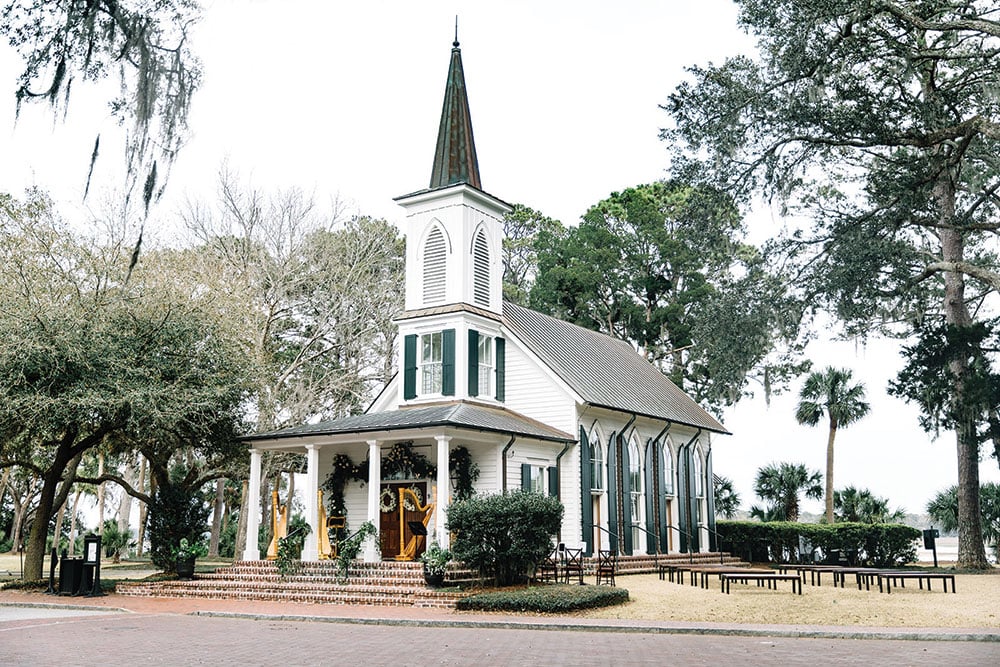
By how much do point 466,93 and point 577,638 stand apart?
58.1 feet

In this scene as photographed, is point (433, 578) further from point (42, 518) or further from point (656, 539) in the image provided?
point (656, 539)

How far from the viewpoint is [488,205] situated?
2533 centimetres

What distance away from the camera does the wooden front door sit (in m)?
22.8

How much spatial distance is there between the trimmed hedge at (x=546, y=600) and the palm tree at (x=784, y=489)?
18915 millimetres

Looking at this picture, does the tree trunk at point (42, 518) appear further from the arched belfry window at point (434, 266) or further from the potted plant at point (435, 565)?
the arched belfry window at point (434, 266)

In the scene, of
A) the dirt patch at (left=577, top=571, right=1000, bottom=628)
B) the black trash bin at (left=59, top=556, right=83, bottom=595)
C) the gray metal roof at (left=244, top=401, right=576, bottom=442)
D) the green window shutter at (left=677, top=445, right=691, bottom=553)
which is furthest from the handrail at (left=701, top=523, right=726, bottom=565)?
the black trash bin at (left=59, top=556, right=83, bottom=595)

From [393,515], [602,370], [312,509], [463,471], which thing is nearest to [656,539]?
[602,370]

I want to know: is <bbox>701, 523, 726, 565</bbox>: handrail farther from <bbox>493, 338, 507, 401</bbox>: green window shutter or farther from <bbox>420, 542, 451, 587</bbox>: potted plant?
<bbox>420, 542, 451, 587</bbox>: potted plant

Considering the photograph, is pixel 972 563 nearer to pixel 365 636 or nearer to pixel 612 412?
pixel 612 412

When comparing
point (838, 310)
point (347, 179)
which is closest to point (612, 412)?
point (838, 310)

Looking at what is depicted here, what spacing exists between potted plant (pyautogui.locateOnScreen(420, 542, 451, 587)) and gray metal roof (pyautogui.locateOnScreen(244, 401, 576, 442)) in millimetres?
2717

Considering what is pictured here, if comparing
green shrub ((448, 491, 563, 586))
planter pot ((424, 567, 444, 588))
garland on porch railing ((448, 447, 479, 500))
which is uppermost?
garland on porch railing ((448, 447, 479, 500))

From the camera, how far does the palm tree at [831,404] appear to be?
36.1 metres

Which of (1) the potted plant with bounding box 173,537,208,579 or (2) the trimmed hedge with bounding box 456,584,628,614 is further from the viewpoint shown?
(1) the potted plant with bounding box 173,537,208,579
